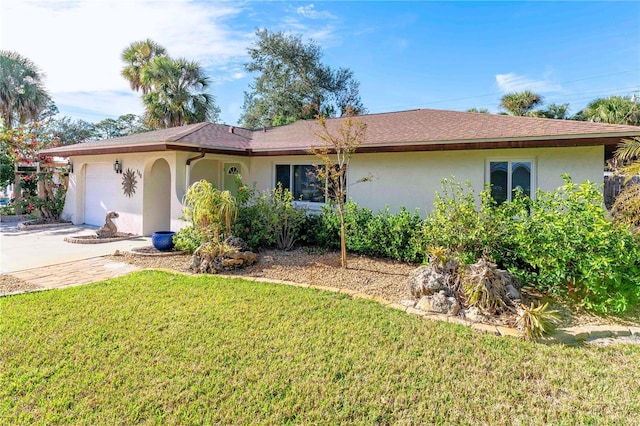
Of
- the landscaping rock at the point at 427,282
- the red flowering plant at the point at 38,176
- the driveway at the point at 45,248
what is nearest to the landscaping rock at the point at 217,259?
the driveway at the point at 45,248

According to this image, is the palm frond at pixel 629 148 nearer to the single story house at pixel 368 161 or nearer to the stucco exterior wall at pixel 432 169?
the single story house at pixel 368 161

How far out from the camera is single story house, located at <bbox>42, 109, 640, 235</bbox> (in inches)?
321

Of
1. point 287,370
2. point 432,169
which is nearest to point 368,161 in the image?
point 432,169

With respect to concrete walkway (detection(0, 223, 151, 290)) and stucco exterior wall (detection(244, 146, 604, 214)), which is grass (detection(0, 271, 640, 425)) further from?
stucco exterior wall (detection(244, 146, 604, 214))

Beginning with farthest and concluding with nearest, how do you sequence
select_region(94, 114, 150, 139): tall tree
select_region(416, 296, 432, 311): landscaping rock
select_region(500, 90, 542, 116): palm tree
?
select_region(94, 114, 150, 139): tall tree → select_region(500, 90, 542, 116): palm tree → select_region(416, 296, 432, 311): landscaping rock

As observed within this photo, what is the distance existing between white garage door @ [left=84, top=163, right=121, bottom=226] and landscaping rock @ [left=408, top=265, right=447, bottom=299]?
12006 mm

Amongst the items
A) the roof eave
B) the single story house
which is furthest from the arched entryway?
the roof eave

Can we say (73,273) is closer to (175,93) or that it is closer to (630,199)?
(630,199)

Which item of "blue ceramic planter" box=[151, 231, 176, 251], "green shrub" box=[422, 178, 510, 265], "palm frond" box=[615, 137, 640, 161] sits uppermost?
"palm frond" box=[615, 137, 640, 161]

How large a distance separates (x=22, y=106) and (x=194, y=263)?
21.5 meters

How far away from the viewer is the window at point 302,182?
11.9 metres

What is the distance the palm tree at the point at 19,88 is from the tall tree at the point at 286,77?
1439 cm

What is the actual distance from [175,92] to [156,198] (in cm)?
1120

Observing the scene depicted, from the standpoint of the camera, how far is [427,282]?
5641 mm
